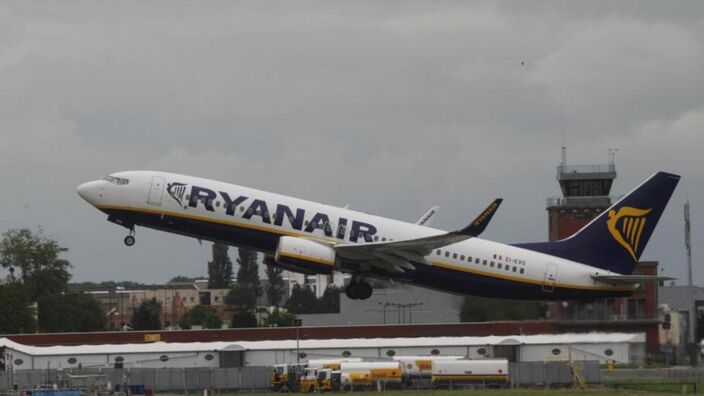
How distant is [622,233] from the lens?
242 feet

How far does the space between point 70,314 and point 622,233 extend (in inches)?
3048

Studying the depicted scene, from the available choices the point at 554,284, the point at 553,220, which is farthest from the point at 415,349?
the point at 553,220

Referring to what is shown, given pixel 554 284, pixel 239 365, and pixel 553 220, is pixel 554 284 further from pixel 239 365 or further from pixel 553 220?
pixel 553 220

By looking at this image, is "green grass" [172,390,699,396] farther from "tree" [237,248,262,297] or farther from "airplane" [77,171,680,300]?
"tree" [237,248,262,297]

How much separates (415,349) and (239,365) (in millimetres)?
10418

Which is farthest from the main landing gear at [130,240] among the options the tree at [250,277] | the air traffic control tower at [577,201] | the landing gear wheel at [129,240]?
the tree at [250,277]

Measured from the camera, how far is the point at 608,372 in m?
82.9

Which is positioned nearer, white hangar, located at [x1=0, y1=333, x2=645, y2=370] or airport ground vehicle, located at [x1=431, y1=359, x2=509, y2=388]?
airport ground vehicle, located at [x1=431, y1=359, x2=509, y2=388]

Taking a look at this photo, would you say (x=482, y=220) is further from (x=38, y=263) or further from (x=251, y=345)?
(x=38, y=263)

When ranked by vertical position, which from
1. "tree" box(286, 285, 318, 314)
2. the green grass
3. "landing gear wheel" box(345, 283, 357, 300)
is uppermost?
"tree" box(286, 285, 318, 314)

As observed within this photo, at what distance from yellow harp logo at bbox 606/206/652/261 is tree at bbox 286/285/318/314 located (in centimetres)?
7054

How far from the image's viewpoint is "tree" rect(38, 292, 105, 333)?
452ft

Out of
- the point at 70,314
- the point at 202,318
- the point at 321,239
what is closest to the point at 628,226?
the point at 321,239

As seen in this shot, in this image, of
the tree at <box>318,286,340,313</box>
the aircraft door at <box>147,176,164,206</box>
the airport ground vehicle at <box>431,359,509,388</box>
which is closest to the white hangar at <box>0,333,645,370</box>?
the airport ground vehicle at <box>431,359,509,388</box>
